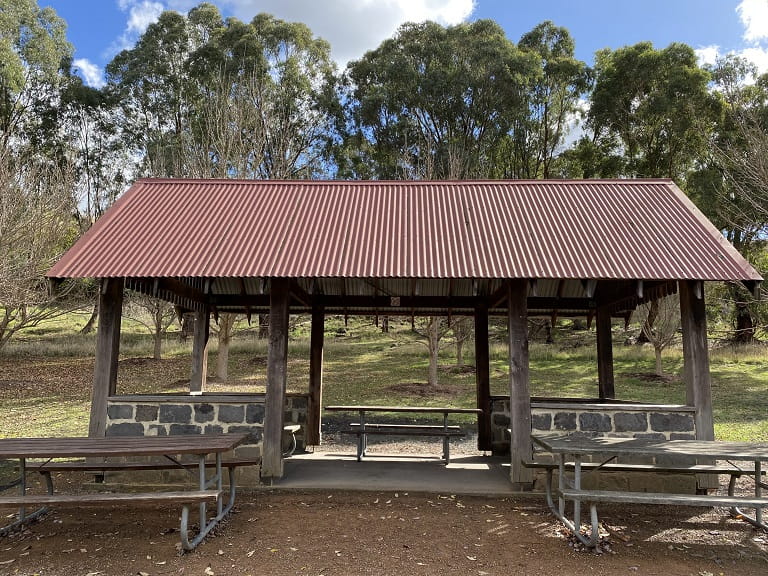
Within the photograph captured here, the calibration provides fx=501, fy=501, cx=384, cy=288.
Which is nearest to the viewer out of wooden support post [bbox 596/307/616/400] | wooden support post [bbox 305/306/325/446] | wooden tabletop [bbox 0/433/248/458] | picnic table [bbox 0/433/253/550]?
picnic table [bbox 0/433/253/550]

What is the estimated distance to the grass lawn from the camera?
11758mm

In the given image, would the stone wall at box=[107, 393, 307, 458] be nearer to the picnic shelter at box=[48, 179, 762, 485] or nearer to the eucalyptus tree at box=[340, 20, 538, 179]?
the picnic shelter at box=[48, 179, 762, 485]

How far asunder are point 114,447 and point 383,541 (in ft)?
8.14

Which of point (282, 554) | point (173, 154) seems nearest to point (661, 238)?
Result: point (282, 554)

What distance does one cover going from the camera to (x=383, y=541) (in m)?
4.34

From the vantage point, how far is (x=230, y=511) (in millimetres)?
5039

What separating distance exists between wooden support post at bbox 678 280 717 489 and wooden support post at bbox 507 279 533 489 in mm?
1784

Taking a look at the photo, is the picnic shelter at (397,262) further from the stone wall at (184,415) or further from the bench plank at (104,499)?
the bench plank at (104,499)

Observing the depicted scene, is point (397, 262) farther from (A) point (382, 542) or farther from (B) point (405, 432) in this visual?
(A) point (382, 542)

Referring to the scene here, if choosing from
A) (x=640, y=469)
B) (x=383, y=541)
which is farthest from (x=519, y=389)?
(x=383, y=541)

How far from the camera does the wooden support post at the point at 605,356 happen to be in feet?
26.1

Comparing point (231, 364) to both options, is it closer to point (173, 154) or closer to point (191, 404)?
point (173, 154)

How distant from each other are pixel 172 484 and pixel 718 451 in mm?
5508

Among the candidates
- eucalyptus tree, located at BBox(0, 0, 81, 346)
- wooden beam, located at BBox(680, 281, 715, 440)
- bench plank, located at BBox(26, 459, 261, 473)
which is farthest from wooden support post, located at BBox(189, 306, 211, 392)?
wooden beam, located at BBox(680, 281, 715, 440)
